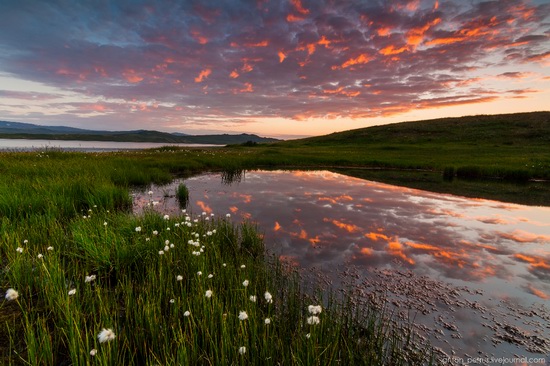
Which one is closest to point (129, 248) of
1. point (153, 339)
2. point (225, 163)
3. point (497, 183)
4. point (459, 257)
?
point (153, 339)

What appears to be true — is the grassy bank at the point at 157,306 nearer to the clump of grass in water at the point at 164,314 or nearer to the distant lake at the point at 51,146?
the clump of grass in water at the point at 164,314

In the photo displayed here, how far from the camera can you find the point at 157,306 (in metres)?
4.14

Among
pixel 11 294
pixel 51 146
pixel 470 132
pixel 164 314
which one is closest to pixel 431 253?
pixel 164 314

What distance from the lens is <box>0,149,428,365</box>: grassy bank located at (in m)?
3.33

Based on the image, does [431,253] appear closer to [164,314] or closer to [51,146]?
[164,314]

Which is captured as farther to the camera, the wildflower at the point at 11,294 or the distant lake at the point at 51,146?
the distant lake at the point at 51,146

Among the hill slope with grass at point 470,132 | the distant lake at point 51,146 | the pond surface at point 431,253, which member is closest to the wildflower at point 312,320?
the pond surface at point 431,253

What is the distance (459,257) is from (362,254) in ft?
10.6

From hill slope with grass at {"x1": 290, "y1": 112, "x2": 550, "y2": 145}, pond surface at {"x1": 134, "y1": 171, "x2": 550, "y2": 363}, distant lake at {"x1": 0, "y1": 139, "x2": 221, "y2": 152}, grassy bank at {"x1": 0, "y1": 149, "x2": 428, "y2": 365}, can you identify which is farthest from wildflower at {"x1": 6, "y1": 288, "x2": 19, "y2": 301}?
hill slope with grass at {"x1": 290, "y1": 112, "x2": 550, "y2": 145}

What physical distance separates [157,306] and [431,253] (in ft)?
28.3

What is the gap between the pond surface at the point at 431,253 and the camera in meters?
5.09

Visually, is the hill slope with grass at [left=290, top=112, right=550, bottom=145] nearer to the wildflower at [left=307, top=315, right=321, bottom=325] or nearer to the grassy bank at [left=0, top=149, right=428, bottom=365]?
the grassy bank at [left=0, top=149, right=428, bottom=365]

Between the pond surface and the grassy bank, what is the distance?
1.16m

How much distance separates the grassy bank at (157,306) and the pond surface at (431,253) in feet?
3.81
